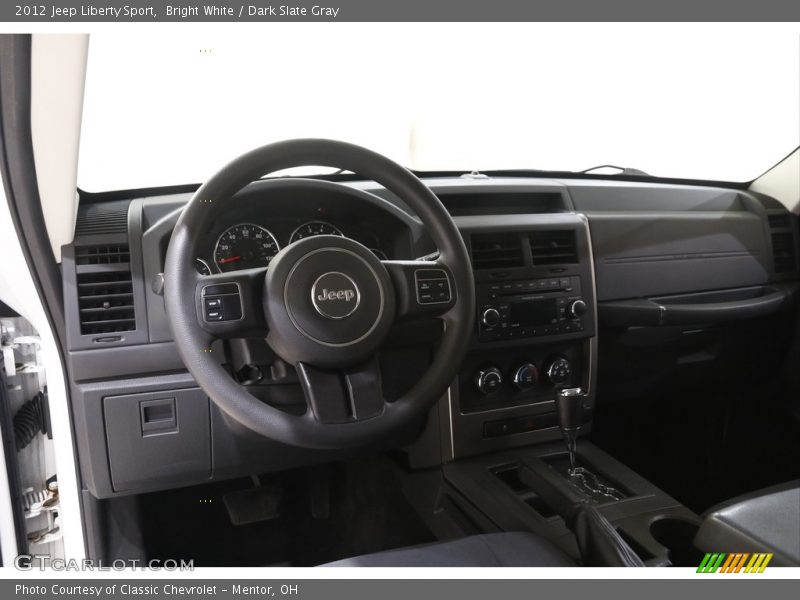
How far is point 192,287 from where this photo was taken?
1.13m

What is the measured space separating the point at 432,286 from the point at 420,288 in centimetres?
3

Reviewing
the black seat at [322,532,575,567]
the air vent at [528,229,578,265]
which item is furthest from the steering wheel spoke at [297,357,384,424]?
the air vent at [528,229,578,265]

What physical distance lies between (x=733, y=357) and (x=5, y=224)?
222 centimetres

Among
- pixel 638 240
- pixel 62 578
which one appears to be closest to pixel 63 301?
pixel 62 578

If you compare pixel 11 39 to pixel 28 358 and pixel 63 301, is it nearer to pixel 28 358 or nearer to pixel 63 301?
pixel 63 301

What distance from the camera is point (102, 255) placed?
137cm

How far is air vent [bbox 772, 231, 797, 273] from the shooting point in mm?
2238

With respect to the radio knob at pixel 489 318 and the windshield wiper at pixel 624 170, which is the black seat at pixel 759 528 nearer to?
the radio knob at pixel 489 318

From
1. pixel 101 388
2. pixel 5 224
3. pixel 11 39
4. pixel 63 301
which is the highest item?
pixel 11 39

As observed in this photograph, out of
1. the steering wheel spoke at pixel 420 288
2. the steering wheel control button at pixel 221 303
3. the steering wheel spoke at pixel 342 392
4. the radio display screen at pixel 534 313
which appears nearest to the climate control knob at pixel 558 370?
the radio display screen at pixel 534 313

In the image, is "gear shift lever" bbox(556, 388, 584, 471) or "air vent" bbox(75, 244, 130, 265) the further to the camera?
"gear shift lever" bbox(556, 388, 584, 471)

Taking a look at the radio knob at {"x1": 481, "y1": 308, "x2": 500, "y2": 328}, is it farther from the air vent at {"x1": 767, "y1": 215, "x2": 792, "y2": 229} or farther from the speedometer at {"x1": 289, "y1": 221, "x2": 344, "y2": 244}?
the air vent at {"x1": 767, "y1": 215, "x2": 792, "y2": 229}

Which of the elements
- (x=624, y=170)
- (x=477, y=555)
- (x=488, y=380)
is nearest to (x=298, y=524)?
(x=488, y=380)

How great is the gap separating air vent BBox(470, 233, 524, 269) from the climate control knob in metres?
0.30
